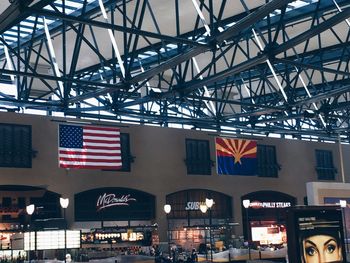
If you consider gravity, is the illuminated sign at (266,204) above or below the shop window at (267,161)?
below

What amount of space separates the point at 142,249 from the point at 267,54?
1618 cm

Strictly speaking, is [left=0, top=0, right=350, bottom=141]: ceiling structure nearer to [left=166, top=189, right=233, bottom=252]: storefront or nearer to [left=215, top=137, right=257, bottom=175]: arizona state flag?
[left=215, top=137, right=257, bottom=175]: arizona state flag

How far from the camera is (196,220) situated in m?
33.8

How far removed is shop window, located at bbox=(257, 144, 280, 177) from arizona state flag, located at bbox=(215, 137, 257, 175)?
5920 millimetres

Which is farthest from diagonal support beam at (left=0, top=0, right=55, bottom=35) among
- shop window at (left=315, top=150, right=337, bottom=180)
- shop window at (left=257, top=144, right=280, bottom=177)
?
shop window at (left=315, top=150, right=337, bottom=180)

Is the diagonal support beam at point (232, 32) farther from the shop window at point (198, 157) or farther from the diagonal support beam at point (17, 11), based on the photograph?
the shop window at point (198, 157)

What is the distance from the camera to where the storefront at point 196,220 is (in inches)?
1271

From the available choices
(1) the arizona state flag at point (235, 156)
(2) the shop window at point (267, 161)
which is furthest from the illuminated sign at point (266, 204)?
(1) the arizona state flag at point (235, 156)

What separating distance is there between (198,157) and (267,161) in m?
5.76

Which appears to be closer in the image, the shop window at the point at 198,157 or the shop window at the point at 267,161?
the shop window at the point at 198,157

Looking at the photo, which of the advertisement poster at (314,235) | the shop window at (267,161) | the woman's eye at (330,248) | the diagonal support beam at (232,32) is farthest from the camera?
the shop window at (267,161)

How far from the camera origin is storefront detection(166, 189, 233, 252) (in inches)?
1271

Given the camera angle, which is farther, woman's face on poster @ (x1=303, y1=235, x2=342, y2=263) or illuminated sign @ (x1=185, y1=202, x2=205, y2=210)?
illuminated sign @ (x1=185, y1=202, x2=205, y2=210)

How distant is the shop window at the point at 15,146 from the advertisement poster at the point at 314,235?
15070mm
